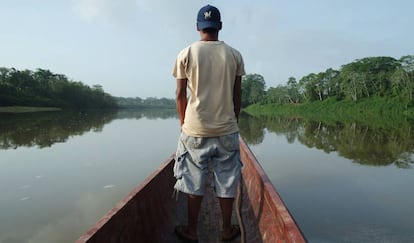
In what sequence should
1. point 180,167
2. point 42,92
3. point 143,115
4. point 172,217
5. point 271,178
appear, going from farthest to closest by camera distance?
point 42,92 < point 143,115 < point 271,178 < point 172,217 < point 180,167

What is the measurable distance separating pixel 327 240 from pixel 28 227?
3418 millimetres

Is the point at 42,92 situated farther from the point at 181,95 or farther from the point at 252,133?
the point at 181,95

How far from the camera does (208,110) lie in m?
1.87

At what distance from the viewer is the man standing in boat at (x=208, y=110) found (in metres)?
1.84

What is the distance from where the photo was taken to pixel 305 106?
4662 cm

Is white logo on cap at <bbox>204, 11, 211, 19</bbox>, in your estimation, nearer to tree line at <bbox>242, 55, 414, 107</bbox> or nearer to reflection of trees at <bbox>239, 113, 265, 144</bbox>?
reflection of trees at <bbox>239, 113, 265, 144</bbox>

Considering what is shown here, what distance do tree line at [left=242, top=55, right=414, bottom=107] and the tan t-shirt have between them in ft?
111

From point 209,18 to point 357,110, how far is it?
3852 cm

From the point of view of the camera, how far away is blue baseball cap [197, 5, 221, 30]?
1.87 m

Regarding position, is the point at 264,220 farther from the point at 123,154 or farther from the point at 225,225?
the point at 123,154

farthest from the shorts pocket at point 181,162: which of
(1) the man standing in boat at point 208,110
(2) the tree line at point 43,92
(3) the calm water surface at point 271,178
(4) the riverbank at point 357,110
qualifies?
(2) the tree line at point 43,92

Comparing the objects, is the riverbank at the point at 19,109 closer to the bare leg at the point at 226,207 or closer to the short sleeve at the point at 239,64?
the bare leg at the point at 226,207

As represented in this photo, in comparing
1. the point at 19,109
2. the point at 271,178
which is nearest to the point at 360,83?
the point at 271,178

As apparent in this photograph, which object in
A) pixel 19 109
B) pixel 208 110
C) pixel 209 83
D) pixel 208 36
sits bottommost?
pixel 19 109
